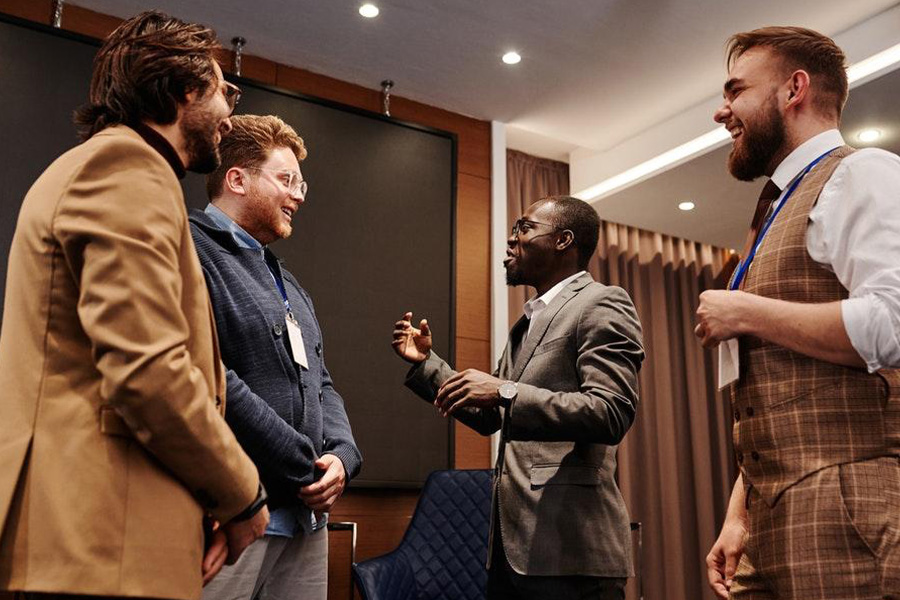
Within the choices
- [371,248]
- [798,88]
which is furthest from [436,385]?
[371,248]

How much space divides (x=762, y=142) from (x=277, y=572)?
1457 millimetres

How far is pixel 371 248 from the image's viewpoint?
438cm

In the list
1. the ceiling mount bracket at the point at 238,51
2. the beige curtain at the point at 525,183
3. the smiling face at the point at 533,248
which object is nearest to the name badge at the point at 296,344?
the smiling face at the point at 533,248

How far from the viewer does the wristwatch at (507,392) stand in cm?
206

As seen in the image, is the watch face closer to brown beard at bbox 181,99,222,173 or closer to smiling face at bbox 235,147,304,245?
smiling face at bbox 235,147,304,245

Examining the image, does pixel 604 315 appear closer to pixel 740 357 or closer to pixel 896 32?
pixel 740 357

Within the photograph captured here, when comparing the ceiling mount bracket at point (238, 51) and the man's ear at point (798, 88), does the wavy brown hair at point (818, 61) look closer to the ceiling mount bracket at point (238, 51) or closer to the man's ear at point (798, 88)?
the man's ear at point (798, 88)

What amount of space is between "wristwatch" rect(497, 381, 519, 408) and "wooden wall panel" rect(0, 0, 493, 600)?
7.44 ft

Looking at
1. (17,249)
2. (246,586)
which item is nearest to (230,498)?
(17,249)

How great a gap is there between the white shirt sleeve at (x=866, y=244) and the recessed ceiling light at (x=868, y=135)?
3.26m

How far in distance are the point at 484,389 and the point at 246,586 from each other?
2.34ft

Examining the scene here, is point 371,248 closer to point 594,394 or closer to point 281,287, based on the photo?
point 281,287

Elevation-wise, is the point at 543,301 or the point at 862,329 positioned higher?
the point at 543,301

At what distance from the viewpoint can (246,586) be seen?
72.2 inches
